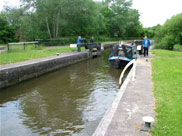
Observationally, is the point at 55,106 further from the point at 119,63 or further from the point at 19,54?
the point at 19,54

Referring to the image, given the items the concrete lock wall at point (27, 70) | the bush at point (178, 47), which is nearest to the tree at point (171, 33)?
the bush at point (178, 47)

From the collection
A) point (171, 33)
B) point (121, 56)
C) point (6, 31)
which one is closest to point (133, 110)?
point (121, 56)

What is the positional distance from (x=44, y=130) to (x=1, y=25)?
86.1ft

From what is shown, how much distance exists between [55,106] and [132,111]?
3.15m

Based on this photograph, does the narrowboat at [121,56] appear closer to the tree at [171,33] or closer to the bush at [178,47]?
the bush at [178,47]

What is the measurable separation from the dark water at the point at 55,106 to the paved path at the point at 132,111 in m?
1.05

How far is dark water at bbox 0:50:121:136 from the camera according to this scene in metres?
5.19

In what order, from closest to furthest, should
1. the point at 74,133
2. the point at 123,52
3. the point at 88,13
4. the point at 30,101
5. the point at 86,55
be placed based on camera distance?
1. the point at 74,133
2. the point at 30,101
3. the point at 123,52
4. the point at 86,55
5. the point at 88,13

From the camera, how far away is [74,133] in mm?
4910

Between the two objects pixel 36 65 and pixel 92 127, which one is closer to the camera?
pixel 92 127

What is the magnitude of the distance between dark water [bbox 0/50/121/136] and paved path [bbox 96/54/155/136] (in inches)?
41.2

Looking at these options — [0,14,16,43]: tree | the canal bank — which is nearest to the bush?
the canal bank

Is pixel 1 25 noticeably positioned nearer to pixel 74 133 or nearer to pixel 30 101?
pixel 30 101

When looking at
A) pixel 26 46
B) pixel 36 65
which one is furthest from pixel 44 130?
pixel 26 46
